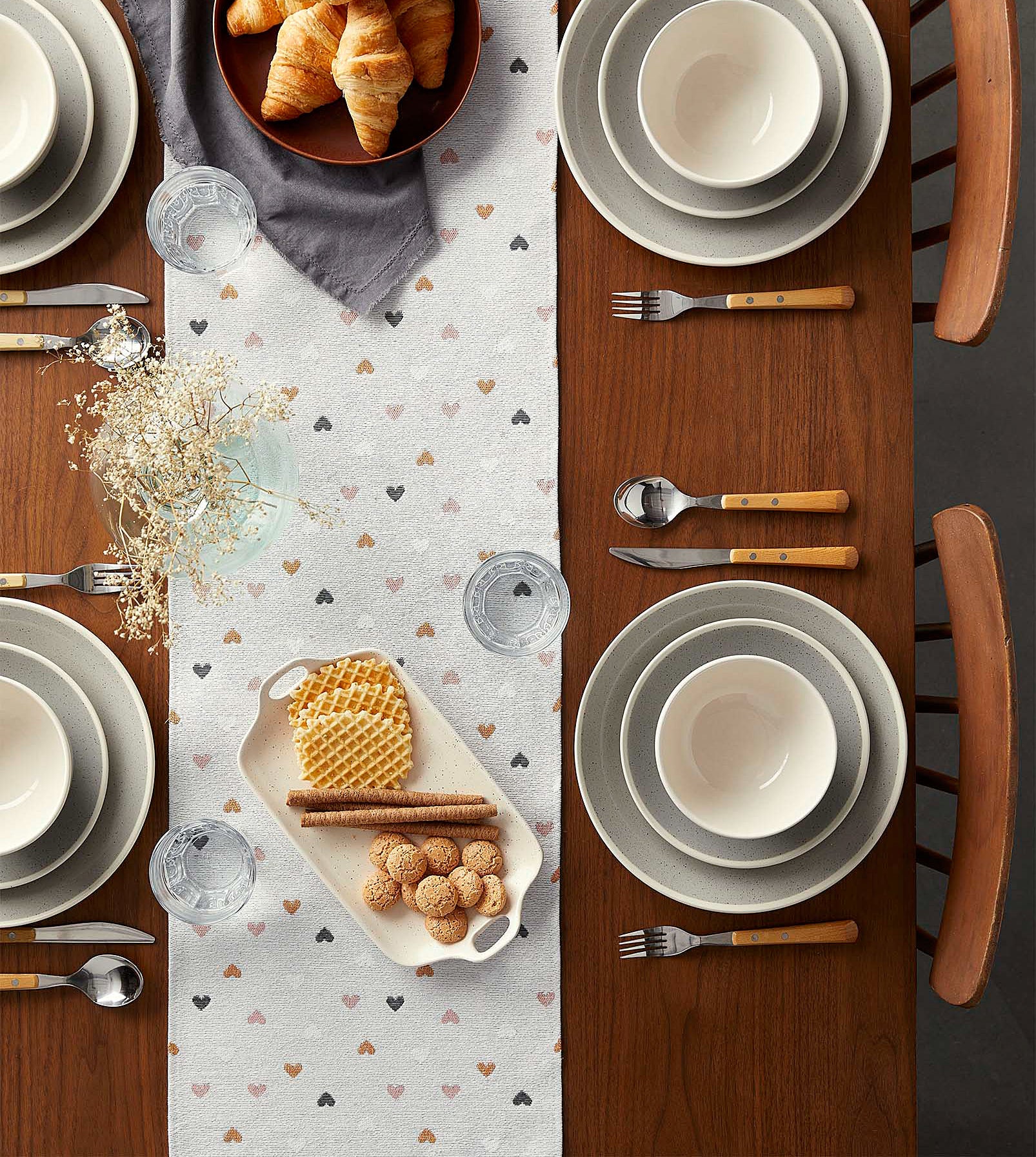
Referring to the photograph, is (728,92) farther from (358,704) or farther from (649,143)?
(358,704)

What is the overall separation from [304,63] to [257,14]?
98 mm

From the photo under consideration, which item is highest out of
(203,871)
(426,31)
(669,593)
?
(426,31)

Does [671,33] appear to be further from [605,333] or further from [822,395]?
[822,395]

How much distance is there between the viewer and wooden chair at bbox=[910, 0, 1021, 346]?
1088 mm

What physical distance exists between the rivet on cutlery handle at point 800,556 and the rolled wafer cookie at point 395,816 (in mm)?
448

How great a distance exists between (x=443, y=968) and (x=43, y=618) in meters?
0.67

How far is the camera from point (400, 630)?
124cm

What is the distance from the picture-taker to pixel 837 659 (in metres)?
1.16

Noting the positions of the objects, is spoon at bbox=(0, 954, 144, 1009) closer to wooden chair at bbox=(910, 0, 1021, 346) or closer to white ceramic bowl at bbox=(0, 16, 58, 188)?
white ceramic bowl at bbox=(0, 16, 58, 188)

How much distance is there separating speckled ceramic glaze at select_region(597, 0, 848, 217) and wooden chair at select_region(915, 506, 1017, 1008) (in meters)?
0.46

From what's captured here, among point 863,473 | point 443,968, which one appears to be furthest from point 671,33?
point 443,968

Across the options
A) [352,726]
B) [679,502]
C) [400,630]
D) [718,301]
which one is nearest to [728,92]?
[718,301]

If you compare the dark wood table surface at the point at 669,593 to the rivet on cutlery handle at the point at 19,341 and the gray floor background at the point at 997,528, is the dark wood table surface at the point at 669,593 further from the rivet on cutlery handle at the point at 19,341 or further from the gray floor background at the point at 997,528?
the gray floor background at the point at 997,528

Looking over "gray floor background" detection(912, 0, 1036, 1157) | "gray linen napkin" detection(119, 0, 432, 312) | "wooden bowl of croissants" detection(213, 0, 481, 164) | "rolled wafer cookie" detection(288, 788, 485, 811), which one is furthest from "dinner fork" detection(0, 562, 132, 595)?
"gray floor background" detection(912, 0, 1036, 1157)
